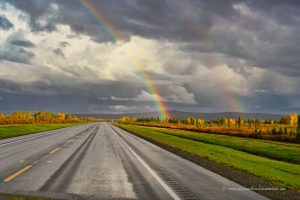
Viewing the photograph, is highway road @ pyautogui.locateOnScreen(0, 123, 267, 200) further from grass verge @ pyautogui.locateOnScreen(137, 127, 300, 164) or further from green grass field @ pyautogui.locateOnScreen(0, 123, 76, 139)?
green grass field @ pyautogui.locateOnScreen(0, 123, 76, 139)

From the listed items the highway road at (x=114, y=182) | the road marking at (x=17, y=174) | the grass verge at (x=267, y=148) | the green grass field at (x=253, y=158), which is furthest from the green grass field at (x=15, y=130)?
the highway road at (x=114, y=182)

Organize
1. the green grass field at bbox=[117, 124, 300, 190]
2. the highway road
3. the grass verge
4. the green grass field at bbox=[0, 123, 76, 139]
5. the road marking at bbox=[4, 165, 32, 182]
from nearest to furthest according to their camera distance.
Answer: the highway road → the road marking at bbox=[4, 165, 32, 182] → the green grass field at bbox=[117, 124, 300, 190] → the grass verge → the green grass field at bbox=[0, 123, 76, 139]

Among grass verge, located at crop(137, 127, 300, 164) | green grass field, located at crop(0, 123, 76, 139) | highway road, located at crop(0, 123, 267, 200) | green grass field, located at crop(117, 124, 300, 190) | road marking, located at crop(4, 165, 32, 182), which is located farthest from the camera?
green grass field, located at crop(0, 123, 76, 139)

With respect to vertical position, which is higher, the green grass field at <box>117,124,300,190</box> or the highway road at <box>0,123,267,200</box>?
the highway road at <box>0,123,267,200</box>

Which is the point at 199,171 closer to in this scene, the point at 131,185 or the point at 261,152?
the point at 131,185

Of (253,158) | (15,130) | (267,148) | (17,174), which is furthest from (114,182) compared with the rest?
(15,130)

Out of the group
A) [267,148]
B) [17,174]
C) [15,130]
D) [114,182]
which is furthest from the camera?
[15,130]

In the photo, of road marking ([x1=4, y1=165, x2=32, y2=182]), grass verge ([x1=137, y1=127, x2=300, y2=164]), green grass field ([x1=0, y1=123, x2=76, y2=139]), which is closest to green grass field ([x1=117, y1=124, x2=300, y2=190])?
grass verge ([x1=137, y1=127, x2=300, y2=164])

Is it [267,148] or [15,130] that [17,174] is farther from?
[15,130]

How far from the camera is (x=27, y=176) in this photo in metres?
10.8

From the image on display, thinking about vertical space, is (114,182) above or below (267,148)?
above

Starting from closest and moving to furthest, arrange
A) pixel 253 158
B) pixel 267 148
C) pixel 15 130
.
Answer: pixel 253 158 → pixel 267 148 → pixel 15 130

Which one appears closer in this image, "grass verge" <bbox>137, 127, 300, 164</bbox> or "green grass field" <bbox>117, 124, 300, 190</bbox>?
"green grass field" <bbox>117, 124, 300, 190</bbox>

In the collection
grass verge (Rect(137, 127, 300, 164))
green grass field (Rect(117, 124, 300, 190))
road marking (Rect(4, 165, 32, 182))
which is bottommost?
grass verge (Rect(137, 127, 300, 164))
